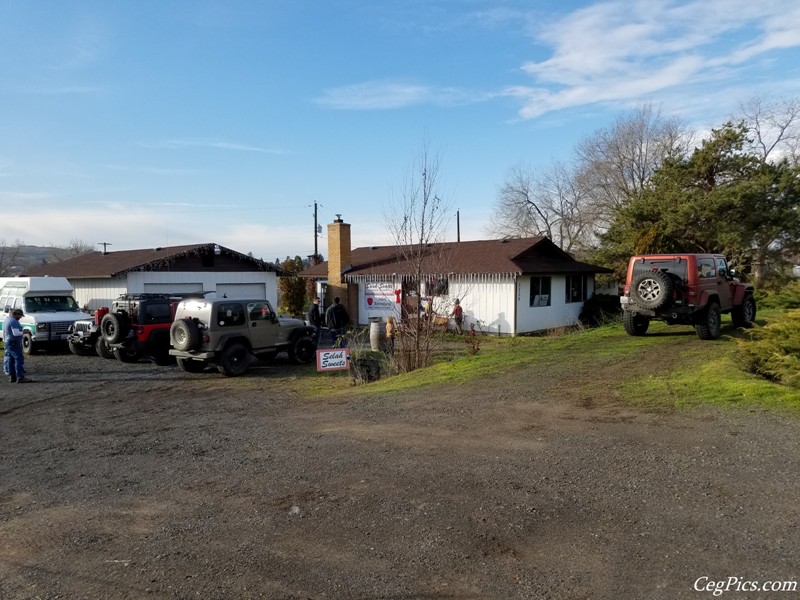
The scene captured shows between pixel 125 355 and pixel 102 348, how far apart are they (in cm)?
104

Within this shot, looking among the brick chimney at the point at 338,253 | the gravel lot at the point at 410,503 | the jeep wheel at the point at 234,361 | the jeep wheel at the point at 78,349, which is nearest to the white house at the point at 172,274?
the brick chimney at the point at 338,253

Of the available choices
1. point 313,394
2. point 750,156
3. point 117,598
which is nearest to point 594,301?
point 750,156

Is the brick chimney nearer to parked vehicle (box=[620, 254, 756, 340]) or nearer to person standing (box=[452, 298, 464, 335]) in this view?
person standing (box=[452, 298, 464, 335])

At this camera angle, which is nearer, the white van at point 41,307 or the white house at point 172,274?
the white van at point 41,307

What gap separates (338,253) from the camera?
2691 cm

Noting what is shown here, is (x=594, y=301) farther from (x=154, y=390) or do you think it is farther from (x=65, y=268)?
(x=65, y=268)

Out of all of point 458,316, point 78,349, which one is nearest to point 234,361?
point 78,349

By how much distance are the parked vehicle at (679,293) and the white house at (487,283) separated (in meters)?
5.93

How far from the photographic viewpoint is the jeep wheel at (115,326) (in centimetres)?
1617

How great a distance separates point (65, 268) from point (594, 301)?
2351 cm

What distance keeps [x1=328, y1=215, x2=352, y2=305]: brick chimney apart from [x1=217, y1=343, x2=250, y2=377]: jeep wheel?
1190cm

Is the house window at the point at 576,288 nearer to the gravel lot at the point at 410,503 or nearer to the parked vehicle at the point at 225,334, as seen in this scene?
the parked vehicle at the point at 225,334

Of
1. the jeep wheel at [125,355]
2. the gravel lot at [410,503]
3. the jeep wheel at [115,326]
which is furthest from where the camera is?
the jeep wheel at [125,355]

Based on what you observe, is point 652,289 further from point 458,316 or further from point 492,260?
point 492,260
